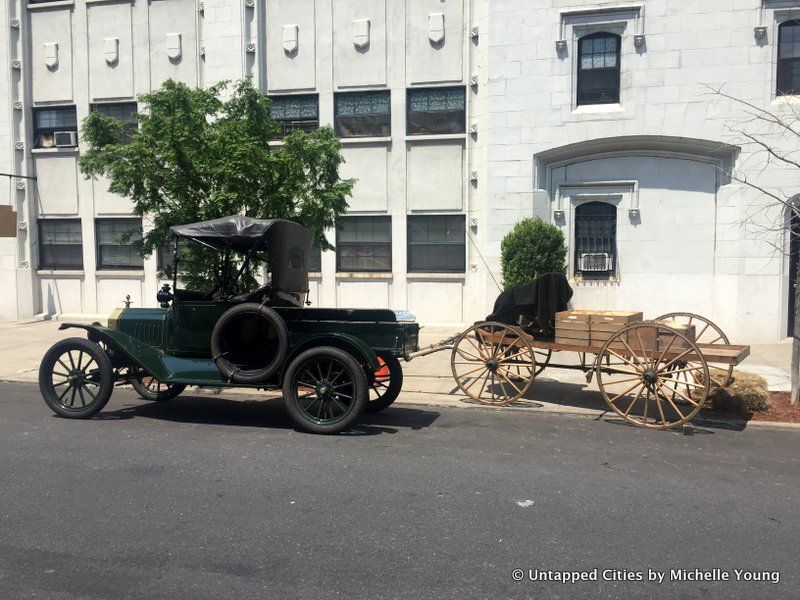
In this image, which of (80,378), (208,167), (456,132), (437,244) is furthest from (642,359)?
(456,132)

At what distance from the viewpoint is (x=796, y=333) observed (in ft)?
29.5

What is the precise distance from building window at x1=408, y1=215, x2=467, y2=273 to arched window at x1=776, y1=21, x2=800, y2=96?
23.4 feet

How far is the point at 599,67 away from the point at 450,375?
7.80 meters

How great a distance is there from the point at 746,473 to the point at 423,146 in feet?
37.7

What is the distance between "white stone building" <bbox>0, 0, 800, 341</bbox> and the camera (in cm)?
1425

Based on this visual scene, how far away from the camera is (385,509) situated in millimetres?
5332

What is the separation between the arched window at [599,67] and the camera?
14.7 metres

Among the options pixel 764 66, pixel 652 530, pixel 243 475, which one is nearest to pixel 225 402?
pixel 243 475

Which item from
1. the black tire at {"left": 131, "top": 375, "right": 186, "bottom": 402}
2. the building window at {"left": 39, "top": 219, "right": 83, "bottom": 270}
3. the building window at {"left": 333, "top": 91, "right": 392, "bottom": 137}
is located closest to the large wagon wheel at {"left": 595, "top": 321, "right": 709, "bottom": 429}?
the black tire at {"left": 131, "top": 375, "right": 186, "bottom": 402}

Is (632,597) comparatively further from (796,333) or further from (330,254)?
(330,254)

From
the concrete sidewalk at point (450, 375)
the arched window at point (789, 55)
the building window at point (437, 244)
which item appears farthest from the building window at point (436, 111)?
the arched window at point (789, 55)

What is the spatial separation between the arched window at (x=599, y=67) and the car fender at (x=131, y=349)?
1081 cm

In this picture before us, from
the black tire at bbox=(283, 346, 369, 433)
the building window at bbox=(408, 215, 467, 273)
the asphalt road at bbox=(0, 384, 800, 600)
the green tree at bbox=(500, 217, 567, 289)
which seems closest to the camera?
the asphalt road at bbox=(0, 384, 800, 600)

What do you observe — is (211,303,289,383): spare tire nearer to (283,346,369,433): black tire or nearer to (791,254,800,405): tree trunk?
(283,346,369,433): black tire
